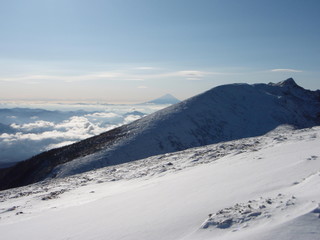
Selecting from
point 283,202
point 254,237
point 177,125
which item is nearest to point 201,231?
point 254,237

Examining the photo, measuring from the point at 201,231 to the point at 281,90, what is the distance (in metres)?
76.0

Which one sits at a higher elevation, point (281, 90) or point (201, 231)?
point (281, 90)

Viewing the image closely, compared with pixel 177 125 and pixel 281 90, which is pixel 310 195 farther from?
pixel 281 90

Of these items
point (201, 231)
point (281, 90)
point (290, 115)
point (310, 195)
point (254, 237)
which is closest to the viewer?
point (254, 237)

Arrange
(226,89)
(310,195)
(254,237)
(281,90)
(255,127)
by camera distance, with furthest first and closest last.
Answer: (281,90) < (226,89) < (255,127) < (310,195) < (254,237)

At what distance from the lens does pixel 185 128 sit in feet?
152

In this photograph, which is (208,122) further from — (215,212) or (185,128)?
(215,212)

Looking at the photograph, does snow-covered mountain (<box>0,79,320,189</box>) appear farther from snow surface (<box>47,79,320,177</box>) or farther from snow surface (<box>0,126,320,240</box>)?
snow surface (<box>0,126,320,240</box>)

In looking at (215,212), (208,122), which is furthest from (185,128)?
(215,212)

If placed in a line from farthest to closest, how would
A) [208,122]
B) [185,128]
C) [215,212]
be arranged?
[208,122]
[185,128]
[215,212]

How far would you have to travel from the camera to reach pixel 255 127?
168 feet

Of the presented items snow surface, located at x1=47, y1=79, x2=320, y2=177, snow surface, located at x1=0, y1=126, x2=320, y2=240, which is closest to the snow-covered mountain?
snow surface, located at x1=47, y1=79, x2=320, y2=177

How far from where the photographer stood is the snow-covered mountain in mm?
36812

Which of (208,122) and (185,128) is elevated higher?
(208,122)
